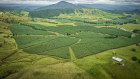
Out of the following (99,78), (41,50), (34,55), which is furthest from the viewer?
(41,50)

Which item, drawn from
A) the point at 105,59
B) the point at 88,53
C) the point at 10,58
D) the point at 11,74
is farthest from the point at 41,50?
the point at 105,59

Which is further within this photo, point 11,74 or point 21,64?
point 21,64

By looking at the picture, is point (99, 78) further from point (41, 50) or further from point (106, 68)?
point (41, 50)

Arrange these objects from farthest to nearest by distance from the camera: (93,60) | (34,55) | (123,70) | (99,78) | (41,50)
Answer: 1. (41,50)
2. (34,55)
3. (93,60)
4. (123,70)
5. (99,78)

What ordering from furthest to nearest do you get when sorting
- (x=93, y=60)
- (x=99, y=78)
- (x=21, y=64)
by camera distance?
(x=93, y=60), (x=21, y=64), (x=99, y=78)

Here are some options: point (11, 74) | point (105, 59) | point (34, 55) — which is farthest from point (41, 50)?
point (105, 59)

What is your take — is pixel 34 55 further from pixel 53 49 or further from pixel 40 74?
pixel 40 74

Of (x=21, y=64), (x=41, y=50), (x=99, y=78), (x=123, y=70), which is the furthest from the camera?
(x=41, y=50)

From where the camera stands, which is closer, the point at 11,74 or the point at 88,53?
the point at 11,74
